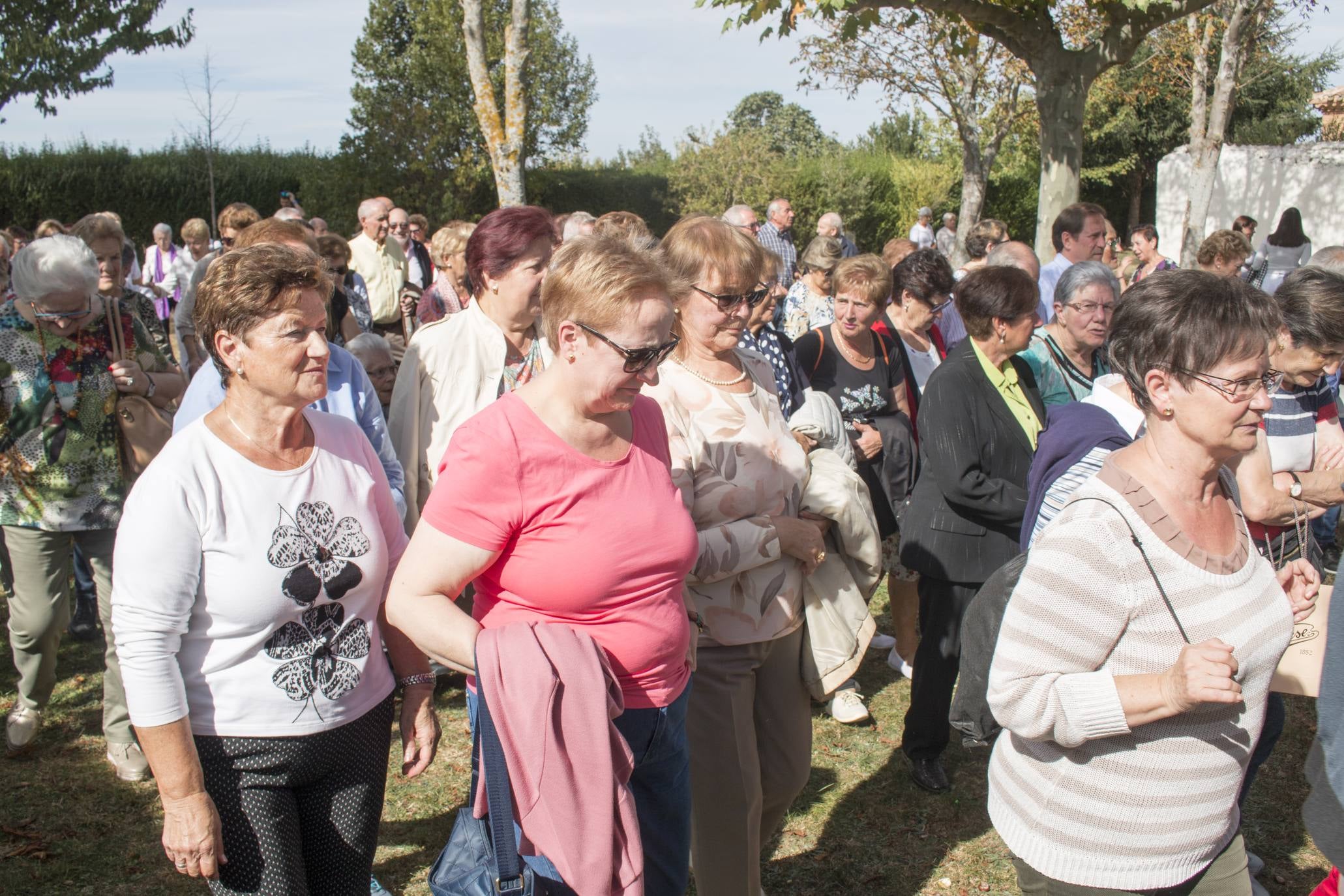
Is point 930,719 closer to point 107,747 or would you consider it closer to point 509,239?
point 509,239

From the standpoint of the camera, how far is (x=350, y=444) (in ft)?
8.37

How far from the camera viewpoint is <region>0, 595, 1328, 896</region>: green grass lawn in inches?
142

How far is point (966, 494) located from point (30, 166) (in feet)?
77.7

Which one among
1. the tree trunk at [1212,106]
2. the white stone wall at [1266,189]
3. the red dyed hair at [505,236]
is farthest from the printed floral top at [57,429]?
the white stone wall at [1266,189]

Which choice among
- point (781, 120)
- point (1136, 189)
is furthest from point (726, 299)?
point (781, 120)

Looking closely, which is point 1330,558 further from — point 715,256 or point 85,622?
point 85,622

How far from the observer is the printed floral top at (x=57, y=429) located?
3.95 metres

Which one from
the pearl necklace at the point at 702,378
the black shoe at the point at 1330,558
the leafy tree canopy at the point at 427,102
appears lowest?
the black shoe at the point at 1330,558

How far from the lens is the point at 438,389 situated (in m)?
3.77

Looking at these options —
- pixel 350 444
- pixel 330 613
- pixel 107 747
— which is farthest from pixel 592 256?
pixel 107 747

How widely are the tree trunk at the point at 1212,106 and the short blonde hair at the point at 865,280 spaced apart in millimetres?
12140

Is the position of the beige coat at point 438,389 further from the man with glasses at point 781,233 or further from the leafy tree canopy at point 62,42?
the leafy tree canopy at point 62,42

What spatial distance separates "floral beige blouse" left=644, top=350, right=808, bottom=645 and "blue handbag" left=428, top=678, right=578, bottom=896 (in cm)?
84

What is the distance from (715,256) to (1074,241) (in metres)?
4.34
